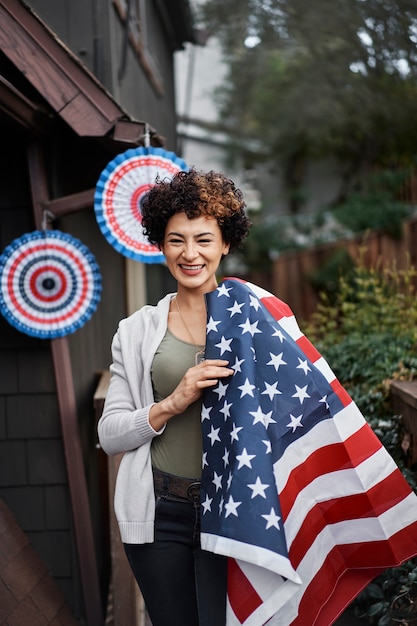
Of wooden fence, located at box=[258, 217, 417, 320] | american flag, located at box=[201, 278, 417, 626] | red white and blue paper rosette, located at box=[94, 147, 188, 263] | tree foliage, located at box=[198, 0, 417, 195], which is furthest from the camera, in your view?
wooden fence, located at box=[258, 217, 417, 320]

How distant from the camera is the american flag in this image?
2041mm

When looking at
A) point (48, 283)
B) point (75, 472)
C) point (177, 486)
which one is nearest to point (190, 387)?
point (177, 486)

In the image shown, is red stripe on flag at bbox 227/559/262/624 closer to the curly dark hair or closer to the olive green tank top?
the olive green tank top

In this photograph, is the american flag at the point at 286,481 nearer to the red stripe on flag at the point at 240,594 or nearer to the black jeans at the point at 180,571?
the red stripe on flag at the point at 240,594

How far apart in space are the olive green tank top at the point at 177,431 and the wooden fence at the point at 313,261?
819cm

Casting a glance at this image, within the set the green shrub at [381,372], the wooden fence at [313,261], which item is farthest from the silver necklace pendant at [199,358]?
the wooden fence at [313,261]

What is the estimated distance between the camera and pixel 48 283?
12.0 feet

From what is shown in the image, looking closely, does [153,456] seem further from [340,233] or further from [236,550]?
[340,233]

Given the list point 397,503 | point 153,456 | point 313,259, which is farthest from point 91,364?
point 313,259

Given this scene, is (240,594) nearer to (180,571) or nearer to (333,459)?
(180,571)

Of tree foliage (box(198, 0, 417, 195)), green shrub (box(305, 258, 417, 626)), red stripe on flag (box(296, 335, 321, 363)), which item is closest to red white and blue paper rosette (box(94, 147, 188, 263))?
red stripe on flag (box(296, 335, 321, 363))

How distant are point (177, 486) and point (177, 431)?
161mm

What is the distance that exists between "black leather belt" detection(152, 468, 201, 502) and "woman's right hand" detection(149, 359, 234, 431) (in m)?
0.18

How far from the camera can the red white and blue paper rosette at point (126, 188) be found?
10.9ft
